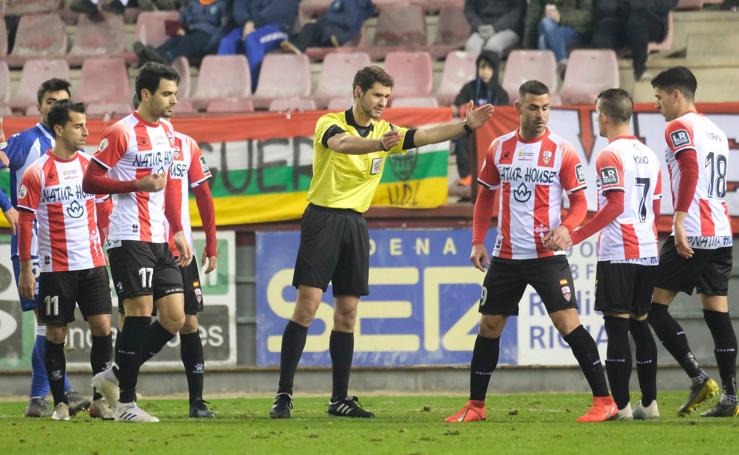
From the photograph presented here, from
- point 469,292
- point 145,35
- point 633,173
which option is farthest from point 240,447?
point 145,35

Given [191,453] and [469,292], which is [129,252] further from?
[469,292]

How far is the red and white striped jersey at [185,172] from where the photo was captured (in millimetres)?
8812

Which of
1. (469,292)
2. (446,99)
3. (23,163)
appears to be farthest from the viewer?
(446,99)

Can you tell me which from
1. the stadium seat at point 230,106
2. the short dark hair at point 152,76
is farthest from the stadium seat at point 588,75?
the short dark hair at point 152,76

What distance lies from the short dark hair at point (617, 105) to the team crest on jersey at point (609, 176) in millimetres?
392

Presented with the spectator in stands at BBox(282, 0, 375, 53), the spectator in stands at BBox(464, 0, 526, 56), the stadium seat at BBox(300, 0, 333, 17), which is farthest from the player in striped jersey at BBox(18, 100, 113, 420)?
the stadium seat at BBox(300, 0, 333, 17)

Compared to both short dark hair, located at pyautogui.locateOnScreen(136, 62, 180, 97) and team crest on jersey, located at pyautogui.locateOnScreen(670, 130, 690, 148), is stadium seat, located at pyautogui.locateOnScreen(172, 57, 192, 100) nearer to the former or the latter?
short dark hair, located at pyautogui.locateOnScreen(136, 62, 180, 97)

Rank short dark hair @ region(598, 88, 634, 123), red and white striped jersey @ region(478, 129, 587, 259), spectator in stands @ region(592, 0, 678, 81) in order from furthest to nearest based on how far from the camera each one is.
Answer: spectator in stands @ region(592, 0, 678, 81), short dark hair @ region(598, 88, 634, 123), red and white striped jersey @ region(478, 129, 587, 259)

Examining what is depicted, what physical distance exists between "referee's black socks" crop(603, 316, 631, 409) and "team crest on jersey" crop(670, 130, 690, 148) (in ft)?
3.91

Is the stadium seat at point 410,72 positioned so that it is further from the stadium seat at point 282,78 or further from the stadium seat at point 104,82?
the stadium seat at point 104,82

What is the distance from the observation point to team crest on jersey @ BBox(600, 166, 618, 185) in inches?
326

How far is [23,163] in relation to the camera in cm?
976

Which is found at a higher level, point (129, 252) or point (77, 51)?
point (77, 51)

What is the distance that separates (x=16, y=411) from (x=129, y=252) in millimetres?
2740
